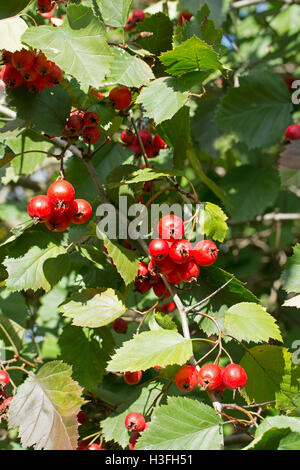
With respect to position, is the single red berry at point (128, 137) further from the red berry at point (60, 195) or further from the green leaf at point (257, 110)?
the green leaf at point (257, 110)

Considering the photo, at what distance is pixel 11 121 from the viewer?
6.09 feet

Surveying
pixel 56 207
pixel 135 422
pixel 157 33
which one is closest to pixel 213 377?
pixel 135 422

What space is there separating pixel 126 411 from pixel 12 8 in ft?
4.66

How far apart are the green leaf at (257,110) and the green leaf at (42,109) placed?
125cm

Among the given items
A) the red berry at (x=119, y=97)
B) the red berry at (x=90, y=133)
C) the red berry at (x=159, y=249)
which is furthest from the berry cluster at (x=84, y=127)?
the red berry at (x=159, y=249)

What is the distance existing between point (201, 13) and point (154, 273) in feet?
3.09

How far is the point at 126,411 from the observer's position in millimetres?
1741

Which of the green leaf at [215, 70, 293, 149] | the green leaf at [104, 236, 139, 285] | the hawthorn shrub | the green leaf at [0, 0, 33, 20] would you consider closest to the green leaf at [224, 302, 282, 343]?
the hawthorn shrub

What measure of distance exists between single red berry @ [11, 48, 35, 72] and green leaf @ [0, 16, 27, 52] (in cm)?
6

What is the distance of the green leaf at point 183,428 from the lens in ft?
4.19

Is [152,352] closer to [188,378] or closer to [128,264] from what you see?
[188,378]

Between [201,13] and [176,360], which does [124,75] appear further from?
[176,360]

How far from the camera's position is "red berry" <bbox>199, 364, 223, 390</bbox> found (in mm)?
1394
